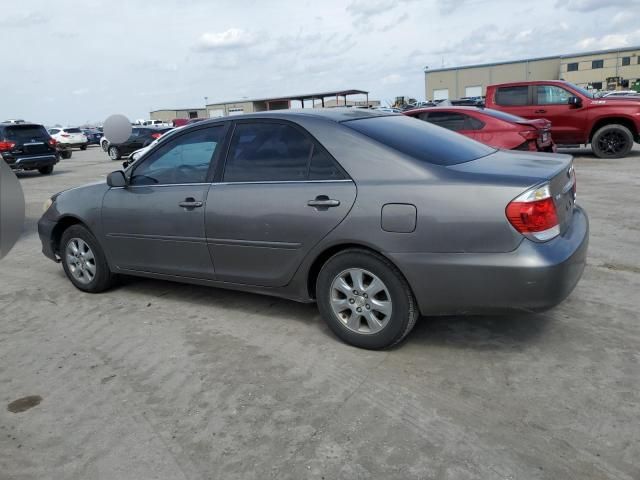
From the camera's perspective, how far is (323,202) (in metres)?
3.56

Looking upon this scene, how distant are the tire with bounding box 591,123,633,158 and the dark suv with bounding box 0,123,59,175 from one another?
15542 mm

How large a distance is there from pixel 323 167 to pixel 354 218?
1.51 feet

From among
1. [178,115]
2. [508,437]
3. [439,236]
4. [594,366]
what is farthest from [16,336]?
[178,115]

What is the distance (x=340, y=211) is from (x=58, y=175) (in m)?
16.7

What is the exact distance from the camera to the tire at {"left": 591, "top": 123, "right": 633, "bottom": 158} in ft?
41.5

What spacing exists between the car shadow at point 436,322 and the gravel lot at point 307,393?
0.06 feet

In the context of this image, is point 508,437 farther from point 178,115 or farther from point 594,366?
point 178,115

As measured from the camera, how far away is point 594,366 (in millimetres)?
3289

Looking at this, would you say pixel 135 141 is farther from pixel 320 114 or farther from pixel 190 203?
pixel 320 114

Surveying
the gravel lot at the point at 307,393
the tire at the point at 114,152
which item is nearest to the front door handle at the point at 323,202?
the gravel lot at the point at 307,393

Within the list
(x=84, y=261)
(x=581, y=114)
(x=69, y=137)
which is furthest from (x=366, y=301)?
(x=69, y=137)

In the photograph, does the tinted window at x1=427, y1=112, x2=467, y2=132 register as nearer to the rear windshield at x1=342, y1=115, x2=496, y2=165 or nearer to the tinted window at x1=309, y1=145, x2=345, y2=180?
the rear windshield at x1=342, y1=115, x2=496, y2=165

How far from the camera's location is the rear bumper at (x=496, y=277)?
308cm

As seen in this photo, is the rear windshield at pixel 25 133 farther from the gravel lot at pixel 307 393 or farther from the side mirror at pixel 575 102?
the side mirror at pixel 575 102
